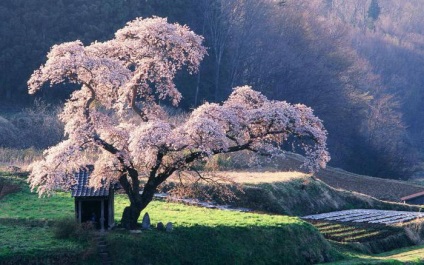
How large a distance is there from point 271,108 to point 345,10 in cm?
11232

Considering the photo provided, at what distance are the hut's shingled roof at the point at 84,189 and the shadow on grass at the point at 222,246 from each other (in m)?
1.41

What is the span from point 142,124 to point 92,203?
3.35 meters

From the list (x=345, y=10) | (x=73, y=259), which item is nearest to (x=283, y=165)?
(x=73, y=259)

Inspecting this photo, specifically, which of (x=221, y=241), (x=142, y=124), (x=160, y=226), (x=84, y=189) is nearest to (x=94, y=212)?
(x=84, y=189)

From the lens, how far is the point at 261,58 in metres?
69.9

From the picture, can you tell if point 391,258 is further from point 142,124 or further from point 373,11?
point 373,11

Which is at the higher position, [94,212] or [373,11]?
[373,11]

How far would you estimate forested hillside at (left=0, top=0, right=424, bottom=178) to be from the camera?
2280 inches

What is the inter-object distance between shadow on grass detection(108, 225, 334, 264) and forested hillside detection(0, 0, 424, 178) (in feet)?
107

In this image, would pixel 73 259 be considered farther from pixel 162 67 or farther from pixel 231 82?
pixel 231 82

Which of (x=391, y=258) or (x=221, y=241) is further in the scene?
(x=391, y=258)

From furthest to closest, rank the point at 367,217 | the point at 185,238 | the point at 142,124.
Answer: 1. the point at 367,217
2. the point at 185,238
3. the point at 142,124

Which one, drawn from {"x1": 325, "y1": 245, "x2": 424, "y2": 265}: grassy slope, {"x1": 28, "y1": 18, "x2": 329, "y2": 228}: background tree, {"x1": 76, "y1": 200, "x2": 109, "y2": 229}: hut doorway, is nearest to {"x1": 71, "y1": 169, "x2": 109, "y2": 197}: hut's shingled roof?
{"x1": 28, "y1": 18, "x2": 329, "y2": 228}: background tree

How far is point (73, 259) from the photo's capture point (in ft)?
76.5
